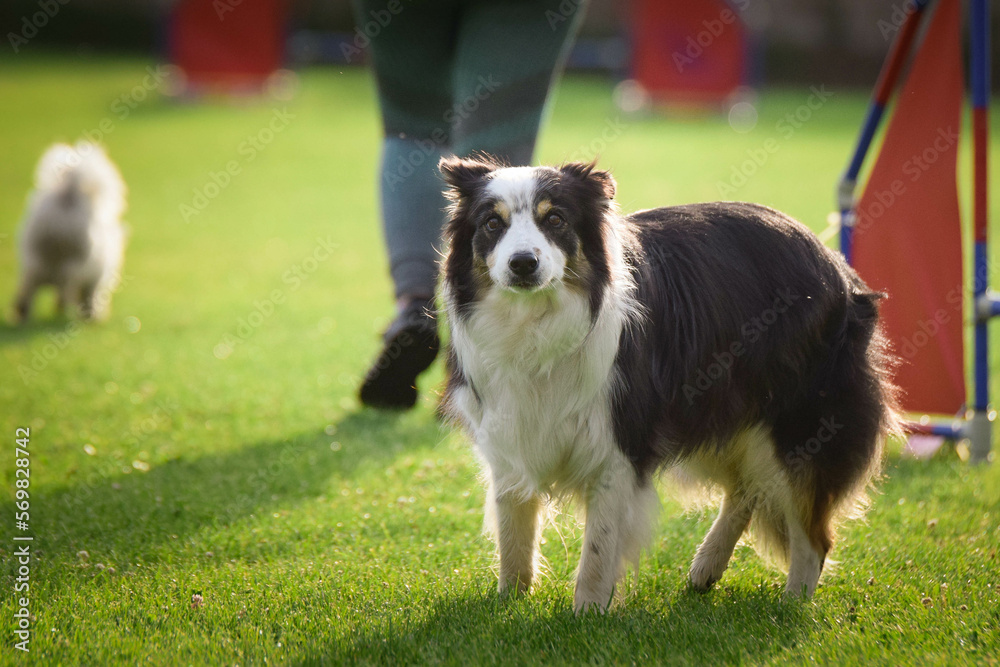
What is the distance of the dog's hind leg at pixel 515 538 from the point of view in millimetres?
3023

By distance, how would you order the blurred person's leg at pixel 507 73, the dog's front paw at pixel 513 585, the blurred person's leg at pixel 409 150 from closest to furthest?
1. the dog's front paw at pixel 513 585
2. the blurred person's leg at pixel 507 73
3. the blurred person's leg at pixel 409 150

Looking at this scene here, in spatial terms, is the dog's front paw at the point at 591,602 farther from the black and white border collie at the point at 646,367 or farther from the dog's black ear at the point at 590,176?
the dog's black ear at the point at 590,176

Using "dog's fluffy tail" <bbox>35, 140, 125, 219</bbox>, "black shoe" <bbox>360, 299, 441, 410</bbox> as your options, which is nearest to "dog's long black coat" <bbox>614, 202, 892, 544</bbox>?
"black shoe" <bbox>360, 299, 441, 410</bbox>

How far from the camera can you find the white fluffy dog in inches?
292

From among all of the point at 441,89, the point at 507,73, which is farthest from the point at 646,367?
the point at 441,89

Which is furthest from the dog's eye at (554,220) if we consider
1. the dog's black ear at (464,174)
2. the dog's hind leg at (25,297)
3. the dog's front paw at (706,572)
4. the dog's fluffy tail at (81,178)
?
the dog's fluffy tail at (81,178)

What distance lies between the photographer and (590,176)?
2.82 m

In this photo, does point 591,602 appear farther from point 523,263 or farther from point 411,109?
point 411,109

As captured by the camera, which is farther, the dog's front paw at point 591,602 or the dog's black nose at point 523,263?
the dog's front paw at point 591,602

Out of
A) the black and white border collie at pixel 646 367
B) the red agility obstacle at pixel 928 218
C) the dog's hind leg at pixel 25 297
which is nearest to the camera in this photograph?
the black and white border collie at pixel 646 367

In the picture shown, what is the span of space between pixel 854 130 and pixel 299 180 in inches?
387

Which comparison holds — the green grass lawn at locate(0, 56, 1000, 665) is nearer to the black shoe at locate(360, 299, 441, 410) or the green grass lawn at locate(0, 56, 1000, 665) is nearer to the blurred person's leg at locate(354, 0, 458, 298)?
the black shoe at locate(360, 299, 441, 410)

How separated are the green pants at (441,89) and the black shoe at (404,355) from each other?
0.16 metres

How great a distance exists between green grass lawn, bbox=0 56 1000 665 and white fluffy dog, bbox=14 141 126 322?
11.7 inches
